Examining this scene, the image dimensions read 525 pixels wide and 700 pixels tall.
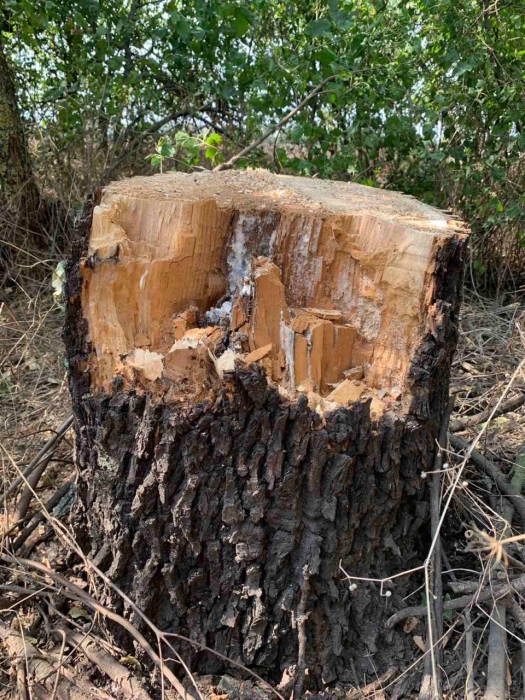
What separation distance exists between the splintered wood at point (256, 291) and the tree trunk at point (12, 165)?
2.40 metres

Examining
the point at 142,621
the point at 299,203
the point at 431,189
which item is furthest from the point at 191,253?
the point at 431,189

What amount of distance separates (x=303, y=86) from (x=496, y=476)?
8.43ft

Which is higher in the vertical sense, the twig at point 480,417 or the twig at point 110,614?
the twig at point 480,417

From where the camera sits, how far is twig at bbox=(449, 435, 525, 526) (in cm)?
184

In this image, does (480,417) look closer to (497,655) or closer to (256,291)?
(497,655)

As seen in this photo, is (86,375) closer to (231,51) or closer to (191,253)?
(191,253)

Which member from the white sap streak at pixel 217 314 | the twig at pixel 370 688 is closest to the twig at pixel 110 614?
the twig at pixel 370 688

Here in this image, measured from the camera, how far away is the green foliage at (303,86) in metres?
3.25

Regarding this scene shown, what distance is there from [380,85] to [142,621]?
328 centimetres

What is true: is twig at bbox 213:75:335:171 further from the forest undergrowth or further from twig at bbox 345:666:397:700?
twig at bbox 345:666:397:700

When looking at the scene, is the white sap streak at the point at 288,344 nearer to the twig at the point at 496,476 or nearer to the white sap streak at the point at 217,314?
the white sap streak at the point at 217,314

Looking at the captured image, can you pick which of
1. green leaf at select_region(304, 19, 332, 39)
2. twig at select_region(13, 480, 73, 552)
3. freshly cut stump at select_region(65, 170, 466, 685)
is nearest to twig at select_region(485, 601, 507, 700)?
freshly cut stump at select_region(65, 170, 466, 685)

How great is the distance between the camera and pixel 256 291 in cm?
148

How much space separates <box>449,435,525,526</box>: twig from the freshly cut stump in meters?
0.48
